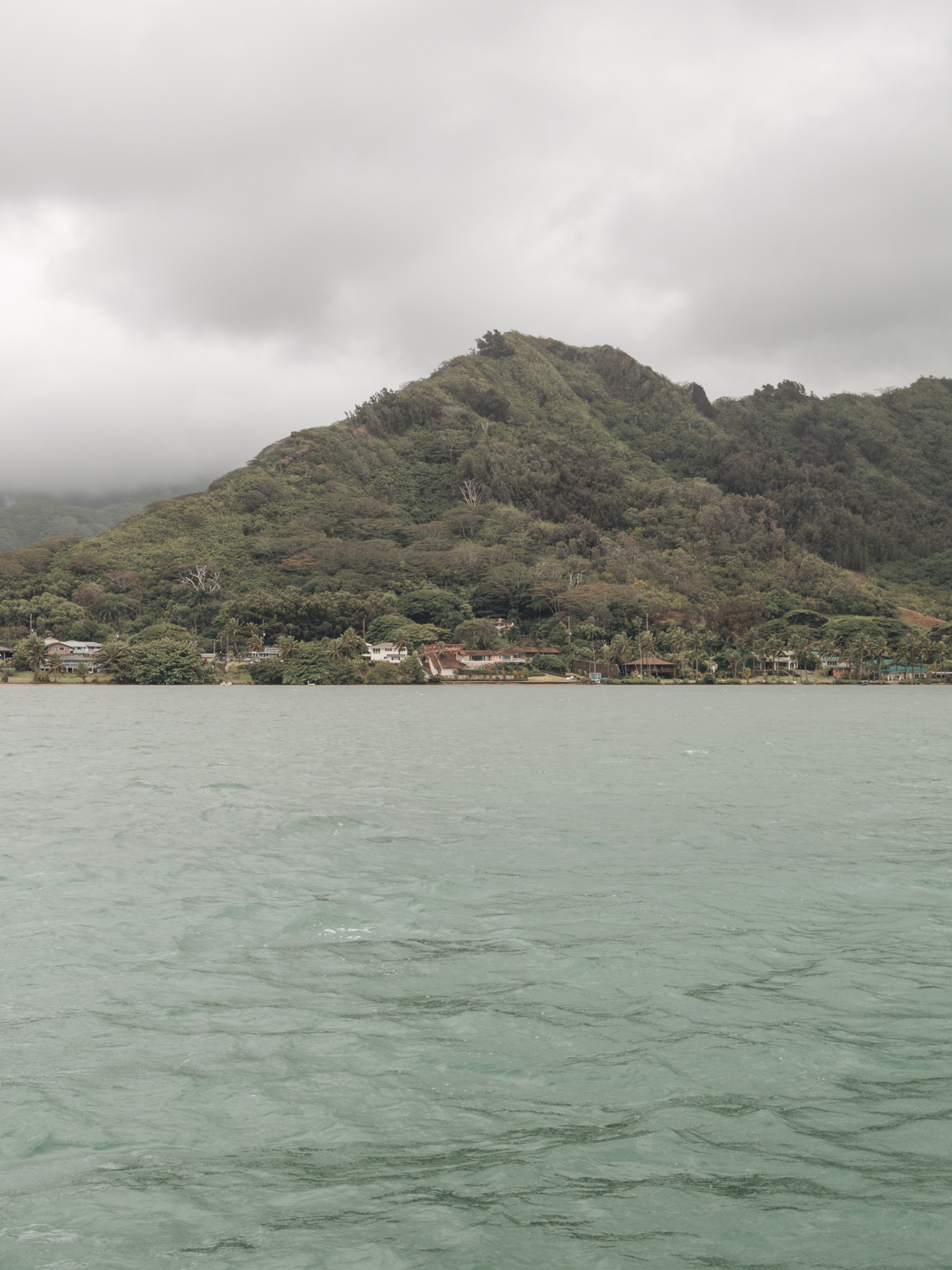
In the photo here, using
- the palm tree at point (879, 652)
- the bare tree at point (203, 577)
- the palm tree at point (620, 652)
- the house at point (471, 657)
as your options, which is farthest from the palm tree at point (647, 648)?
the bare tree at point (203, 577)

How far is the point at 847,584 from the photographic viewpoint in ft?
585

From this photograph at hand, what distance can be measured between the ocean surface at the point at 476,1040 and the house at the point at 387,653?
113 meters

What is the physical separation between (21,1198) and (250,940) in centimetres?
526

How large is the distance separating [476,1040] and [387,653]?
128 meters

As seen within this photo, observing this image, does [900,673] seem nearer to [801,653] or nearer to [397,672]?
[801,653]

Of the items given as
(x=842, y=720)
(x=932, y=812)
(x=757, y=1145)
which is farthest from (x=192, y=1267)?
(x=842, y=720)

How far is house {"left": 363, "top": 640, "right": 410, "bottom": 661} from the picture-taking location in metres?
134

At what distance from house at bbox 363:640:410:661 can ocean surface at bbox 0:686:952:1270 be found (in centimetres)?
11321

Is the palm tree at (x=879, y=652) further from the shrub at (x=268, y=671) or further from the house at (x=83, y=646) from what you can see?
the house at (x=83, y=646)

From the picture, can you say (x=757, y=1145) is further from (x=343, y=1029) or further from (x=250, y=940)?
(x=250, y=940)

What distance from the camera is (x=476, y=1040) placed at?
8.06 meters

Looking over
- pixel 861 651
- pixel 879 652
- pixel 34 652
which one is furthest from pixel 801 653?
pixel 34 652

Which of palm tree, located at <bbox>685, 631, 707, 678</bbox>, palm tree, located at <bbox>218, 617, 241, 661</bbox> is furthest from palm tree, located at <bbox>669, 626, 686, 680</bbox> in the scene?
palm tree, located at <bbox>218, 617, 241, 661</bbox>

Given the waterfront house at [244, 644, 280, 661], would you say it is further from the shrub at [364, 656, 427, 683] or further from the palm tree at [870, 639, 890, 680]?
the palm tree at [870, 639, 890, 680]
